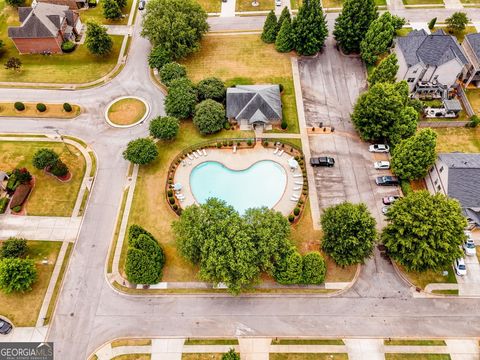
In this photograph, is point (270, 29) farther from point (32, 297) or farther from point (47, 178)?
point (32, 297)

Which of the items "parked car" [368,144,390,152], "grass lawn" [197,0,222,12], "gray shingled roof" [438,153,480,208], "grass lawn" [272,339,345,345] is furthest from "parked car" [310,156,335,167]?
"grass lawn" [197,0,222,12]

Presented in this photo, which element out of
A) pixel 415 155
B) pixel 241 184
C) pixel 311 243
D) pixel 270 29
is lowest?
pixel 311 243

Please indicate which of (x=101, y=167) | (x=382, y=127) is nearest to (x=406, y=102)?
(x=382, y=127)

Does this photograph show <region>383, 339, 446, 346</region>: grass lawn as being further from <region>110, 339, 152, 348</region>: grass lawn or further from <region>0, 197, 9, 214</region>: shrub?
<region>0, 197, 9, 214</region>: shrub

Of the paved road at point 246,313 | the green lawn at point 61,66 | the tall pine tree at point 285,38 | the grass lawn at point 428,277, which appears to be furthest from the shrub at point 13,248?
the tall pine tree at point 285,38

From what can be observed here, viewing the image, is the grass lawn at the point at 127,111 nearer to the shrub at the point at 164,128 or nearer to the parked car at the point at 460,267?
the shrub at the point at 164,128

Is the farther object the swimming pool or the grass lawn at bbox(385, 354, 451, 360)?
the swimming pool

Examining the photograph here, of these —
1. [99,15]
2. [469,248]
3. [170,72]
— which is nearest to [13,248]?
Result: [170,72]
